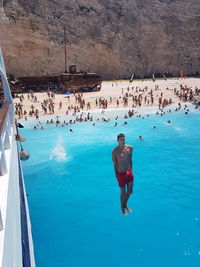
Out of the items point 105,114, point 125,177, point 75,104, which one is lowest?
point 105,114

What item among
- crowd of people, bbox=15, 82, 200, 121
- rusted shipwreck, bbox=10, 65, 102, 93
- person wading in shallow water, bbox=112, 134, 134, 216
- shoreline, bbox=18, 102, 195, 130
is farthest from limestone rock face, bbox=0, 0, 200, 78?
person wading in shallow water, bbox=112, 134, 134, 216

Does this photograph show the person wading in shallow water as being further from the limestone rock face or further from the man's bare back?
the limestone rock face

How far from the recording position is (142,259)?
724 centimetres

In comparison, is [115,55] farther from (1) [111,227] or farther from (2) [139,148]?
(1) [111,227]

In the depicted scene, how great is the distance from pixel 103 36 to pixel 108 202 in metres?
44.7

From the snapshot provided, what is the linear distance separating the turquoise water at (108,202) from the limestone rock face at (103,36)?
28.7 meters

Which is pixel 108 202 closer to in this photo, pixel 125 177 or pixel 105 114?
pixel 125 177

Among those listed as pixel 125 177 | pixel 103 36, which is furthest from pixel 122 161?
pixel 103 36

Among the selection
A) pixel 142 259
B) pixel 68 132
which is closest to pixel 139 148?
pixel 68 132

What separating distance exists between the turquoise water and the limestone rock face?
2874 centimetres

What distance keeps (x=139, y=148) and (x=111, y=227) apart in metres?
7.97

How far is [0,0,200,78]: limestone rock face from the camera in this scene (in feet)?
136

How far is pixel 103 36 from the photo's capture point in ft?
160

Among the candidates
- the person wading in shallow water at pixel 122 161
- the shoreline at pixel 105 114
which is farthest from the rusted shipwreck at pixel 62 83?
the person wading in shallow water at pixel 122 161
